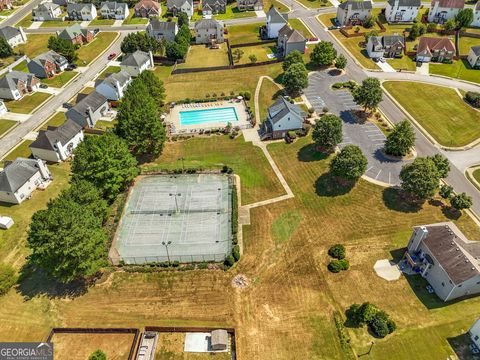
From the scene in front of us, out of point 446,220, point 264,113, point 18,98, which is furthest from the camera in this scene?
point 18,98

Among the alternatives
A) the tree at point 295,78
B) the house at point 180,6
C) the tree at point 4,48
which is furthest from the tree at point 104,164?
the house at point 180,6

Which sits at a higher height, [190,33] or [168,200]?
[190,33]

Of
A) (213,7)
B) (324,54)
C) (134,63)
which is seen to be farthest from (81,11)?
(324,54)

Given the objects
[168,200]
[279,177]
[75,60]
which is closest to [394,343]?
[279,177]

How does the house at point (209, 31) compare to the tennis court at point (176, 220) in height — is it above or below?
above

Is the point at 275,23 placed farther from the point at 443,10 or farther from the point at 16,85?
the point at 16,85

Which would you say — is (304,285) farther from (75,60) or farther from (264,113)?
(75,60)

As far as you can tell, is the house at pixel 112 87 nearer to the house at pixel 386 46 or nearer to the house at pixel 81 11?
the house at pixel 81 11
